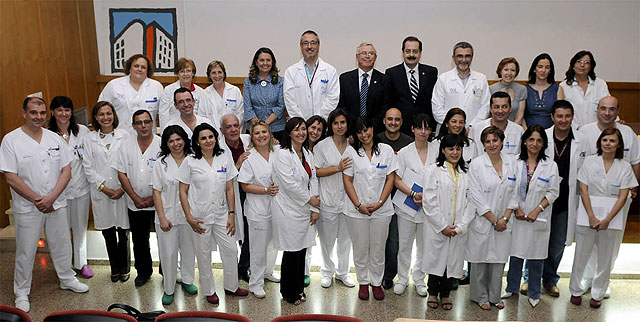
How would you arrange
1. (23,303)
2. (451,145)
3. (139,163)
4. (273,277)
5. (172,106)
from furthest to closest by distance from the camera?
(172,106) → (273,277) → (139,163) → (23,303) → (451,145)

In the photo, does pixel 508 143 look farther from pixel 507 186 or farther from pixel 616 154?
pixel 616 154

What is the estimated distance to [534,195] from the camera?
4.46 m

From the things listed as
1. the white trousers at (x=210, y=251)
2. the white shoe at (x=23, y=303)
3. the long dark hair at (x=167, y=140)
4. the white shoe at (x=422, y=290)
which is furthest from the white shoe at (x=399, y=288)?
the white shoe at (x=23, y=303)

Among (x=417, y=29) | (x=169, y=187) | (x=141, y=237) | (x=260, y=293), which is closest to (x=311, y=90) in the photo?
(x=169, y=187)

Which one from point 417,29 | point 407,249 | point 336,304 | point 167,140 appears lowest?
point 336,304

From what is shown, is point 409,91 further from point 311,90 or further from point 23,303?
point 23,303

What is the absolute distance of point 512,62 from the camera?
5.10 meters

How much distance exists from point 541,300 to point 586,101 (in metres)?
1.74

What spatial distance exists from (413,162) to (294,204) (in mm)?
969

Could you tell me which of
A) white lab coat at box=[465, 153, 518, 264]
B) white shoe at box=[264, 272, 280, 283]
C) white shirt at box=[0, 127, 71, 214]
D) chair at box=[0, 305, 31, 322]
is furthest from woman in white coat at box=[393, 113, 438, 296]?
chair at box=[0, 305, 31, 322]

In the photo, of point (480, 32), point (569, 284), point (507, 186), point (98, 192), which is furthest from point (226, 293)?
point (480, 32)

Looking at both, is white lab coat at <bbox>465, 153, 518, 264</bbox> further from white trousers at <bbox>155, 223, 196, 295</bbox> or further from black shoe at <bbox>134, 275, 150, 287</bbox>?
black shoe at <bbox>134, 275, 150, 287</bbox>

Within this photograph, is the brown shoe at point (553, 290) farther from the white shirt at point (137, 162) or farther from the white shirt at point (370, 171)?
Result: the white shirt at point (137, 162)

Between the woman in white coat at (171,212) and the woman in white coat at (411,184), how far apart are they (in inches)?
65.1
